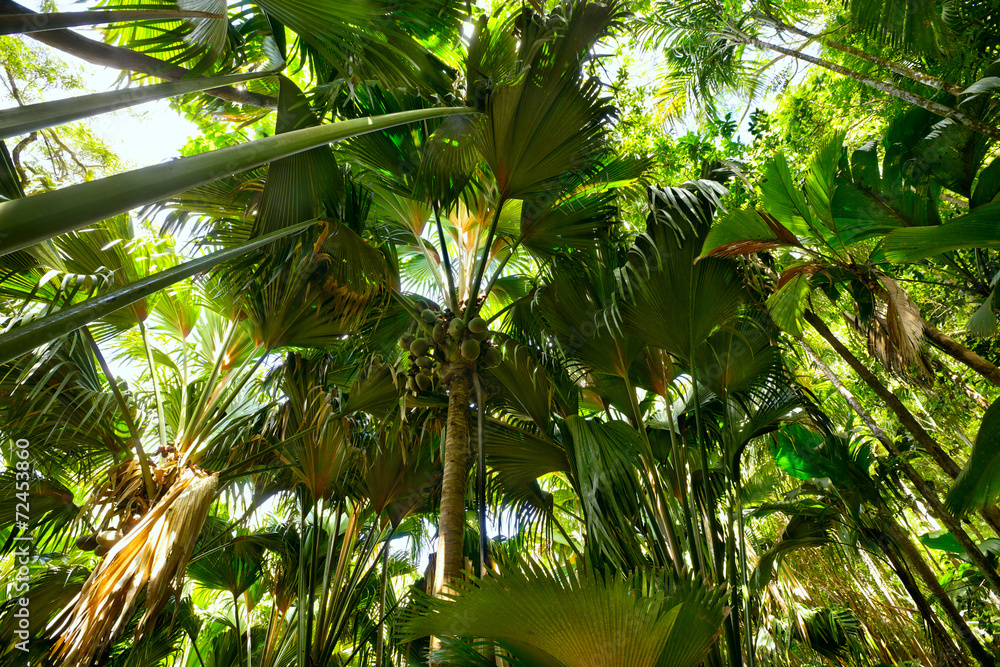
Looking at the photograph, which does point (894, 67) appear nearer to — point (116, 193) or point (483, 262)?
point (483, 262)

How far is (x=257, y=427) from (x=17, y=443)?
1146 millimetres

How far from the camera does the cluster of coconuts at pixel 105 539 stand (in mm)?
2250

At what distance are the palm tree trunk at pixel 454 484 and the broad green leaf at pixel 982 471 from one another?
1.95 m

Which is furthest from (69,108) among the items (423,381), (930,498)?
(930,498)

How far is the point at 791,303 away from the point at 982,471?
1.30 meters

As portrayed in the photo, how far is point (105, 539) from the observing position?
2.25 metres

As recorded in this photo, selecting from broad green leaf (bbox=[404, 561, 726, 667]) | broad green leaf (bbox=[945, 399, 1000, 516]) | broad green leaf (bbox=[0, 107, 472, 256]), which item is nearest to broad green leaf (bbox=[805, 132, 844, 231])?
broad green leaf (bbox=[945, 399, 1000, 516])

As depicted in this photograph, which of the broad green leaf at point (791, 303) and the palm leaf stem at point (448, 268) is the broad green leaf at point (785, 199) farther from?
the palm leaf stem at point (448, 268)

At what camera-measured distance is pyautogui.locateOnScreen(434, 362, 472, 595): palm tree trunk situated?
2.27m

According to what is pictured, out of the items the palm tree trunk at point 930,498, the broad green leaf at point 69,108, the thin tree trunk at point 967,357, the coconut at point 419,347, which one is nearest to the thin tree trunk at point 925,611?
the palm tree trunk at point 930,498

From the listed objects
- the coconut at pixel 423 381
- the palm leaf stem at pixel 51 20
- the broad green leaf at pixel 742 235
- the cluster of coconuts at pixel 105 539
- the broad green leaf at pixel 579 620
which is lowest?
the broad green leaf at pixel 579 620

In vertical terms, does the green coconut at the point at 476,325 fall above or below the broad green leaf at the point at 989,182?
below

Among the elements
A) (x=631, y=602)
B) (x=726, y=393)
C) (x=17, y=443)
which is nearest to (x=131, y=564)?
(x=17, y=443)

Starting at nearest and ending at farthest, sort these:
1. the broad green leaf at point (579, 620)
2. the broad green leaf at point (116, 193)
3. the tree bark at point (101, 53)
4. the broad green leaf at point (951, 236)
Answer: the broad green leaf at point (116, 193), the broad green leaf at point (579, 620), the tree bark at point (101, 53), the broad green leaf at point (951, 236)
